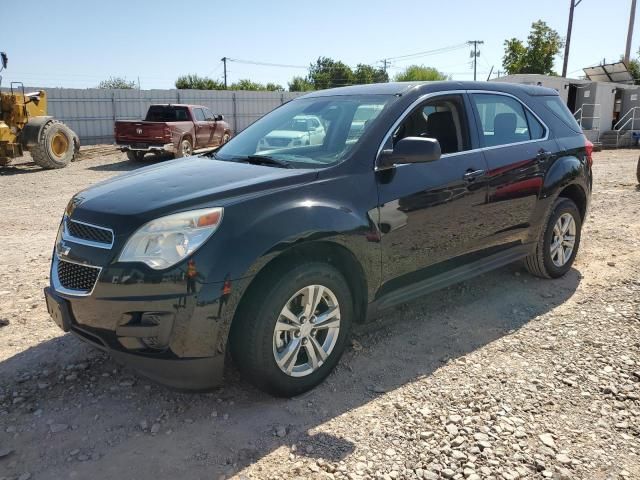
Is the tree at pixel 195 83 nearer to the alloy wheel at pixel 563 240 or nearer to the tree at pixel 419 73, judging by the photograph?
the tree at pixel 419 73

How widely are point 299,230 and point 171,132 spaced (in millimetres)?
13830

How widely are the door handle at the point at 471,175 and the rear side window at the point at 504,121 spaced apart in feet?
1.04

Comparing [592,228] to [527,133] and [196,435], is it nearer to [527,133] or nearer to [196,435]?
[527,133]

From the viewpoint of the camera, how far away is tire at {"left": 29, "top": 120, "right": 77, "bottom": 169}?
A: 1470 centimetres

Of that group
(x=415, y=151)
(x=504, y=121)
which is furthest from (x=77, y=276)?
(x=504, y=121)

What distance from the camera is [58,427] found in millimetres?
2953

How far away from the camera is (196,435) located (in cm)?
290

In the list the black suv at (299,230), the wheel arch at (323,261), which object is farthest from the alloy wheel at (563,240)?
the wheel arch at (323,261)

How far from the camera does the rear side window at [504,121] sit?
4.41m

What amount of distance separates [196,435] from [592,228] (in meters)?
6.44

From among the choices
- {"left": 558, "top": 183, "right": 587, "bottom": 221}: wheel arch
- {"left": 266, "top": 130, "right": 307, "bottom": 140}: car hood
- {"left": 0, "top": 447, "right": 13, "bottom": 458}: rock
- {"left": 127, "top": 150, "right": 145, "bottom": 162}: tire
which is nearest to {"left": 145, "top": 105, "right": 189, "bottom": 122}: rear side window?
{"left": 127, "top": 150, "right": 145, "bottom": 162}: tire

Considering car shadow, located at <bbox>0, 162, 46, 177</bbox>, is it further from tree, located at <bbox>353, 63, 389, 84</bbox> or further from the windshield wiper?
tree, located at <bbox>353, 63, 389, 84</bbox>

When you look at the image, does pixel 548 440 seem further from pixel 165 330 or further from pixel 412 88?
pixel 412 88

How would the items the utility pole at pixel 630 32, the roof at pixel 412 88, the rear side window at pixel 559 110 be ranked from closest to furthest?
1. the roof at pixel 412 88
2. the rear side window at pixel 559 110
3. the utility pole at pixel 630 32
